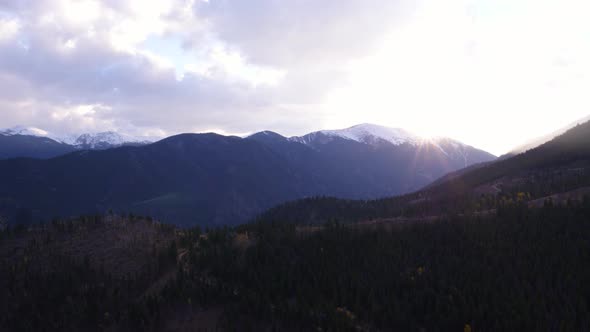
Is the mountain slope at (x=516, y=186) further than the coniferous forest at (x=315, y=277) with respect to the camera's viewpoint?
Yes

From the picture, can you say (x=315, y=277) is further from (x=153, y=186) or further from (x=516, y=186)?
(x=153, y=186)

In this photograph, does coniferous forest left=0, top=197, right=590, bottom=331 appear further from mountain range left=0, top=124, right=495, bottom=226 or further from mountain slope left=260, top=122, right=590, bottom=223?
mountain range left=0, top=124, right=495, bottom=226

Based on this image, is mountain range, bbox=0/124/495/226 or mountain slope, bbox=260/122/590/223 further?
mountain range, bbox=0/124/495/226

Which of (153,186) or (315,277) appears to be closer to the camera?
(315,277)

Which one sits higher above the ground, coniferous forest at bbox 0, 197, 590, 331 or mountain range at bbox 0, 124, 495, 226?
mountain range at bbox 0, 124, 495, 226

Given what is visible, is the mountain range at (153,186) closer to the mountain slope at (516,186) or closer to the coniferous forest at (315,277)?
the mountain slope at (516,186)

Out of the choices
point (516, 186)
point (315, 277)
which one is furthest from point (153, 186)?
point (315, 277)

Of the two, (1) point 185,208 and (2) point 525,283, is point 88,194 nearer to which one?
(1) point 185,208

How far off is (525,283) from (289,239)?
8.49 meters

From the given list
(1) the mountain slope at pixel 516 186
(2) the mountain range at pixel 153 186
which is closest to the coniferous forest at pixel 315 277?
(1) the mountain slope at pixel 516 186

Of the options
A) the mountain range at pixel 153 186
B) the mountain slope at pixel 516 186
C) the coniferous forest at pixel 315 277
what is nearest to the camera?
the coniferous forest at pixel 315 277

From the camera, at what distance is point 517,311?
9.27 m

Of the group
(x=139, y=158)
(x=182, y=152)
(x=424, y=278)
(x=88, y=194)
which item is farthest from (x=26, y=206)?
(x=424, y=278)

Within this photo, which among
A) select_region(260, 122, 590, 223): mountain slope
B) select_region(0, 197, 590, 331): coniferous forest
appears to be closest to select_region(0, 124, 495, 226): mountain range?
select_region(260, 122, 590, 223): mountain slope
